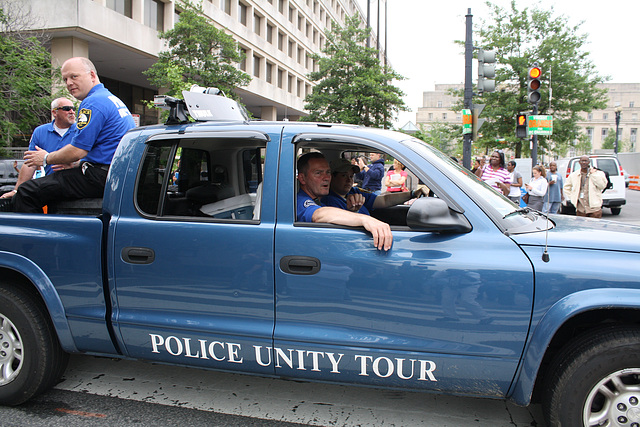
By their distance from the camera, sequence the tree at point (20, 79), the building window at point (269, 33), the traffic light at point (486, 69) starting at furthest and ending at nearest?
the building window at point (269, 33) < the tree at point (20, 79) < the traffic light at point (486, 69)

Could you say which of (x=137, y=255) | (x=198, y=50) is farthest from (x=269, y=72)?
(x=137, y=255)

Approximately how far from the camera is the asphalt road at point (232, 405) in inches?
113

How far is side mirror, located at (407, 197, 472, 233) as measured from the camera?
7.83 ft

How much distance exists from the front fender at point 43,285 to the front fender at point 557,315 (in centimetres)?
272

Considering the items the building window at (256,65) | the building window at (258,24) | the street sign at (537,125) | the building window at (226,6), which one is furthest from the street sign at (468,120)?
the building window at (258,24)

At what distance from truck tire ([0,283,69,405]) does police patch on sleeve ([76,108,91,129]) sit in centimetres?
126

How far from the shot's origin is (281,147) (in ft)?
9.07

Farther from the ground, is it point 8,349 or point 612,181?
point 612,181

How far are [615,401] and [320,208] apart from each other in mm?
1799

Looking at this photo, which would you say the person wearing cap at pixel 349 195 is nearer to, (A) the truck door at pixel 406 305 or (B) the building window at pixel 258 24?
(A) the truck door at pixel 406 305

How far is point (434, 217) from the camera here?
2.39m

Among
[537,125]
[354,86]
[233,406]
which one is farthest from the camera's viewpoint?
[354,86]

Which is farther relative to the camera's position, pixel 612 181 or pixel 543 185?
pixel 612 181

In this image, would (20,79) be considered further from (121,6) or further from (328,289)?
(328,289)
